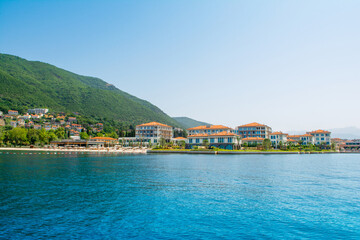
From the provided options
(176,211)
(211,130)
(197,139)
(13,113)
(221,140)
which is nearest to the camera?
(176,211)

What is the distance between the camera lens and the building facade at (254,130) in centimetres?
14138

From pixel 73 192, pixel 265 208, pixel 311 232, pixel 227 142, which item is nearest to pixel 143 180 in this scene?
pixel 73 192

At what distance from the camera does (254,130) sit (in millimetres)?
143250

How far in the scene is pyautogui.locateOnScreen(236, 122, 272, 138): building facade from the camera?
5566 inches

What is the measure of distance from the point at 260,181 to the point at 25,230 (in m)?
23.9

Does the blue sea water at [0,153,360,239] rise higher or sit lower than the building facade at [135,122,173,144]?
lower

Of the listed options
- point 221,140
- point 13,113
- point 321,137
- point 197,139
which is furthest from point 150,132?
point 13,113

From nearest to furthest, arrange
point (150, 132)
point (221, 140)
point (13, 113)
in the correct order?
point (221, 140)
point (150, 132)
point (13, 113)

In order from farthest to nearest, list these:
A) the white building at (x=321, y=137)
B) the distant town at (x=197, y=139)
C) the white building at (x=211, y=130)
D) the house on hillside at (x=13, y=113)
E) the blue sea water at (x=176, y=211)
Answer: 1. the house on hillside at (x=13, y=113)
2. the white building at (x=321, y=137)
3. the white building at (x=211, y=130)
4. the distant town at (x=197, y=139)
5. the blue sea water at (x=176, y=211)

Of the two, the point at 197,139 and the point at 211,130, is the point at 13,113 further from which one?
the point at 211,130

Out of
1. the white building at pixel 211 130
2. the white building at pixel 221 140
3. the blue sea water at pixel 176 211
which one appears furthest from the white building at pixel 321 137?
the blue sea water at pixel 176 211

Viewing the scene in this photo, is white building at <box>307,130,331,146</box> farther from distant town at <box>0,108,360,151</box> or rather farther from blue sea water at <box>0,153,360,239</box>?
blue sea water at <box>0,153,360,239</box>

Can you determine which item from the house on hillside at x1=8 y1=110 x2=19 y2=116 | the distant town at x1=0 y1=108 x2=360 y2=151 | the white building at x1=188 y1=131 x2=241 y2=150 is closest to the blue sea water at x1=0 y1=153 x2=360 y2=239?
the distant town at x1=0 y1=108 x2=360 y2=151

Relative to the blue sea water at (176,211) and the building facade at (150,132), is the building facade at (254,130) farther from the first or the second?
the blue sea water at (176,211)
